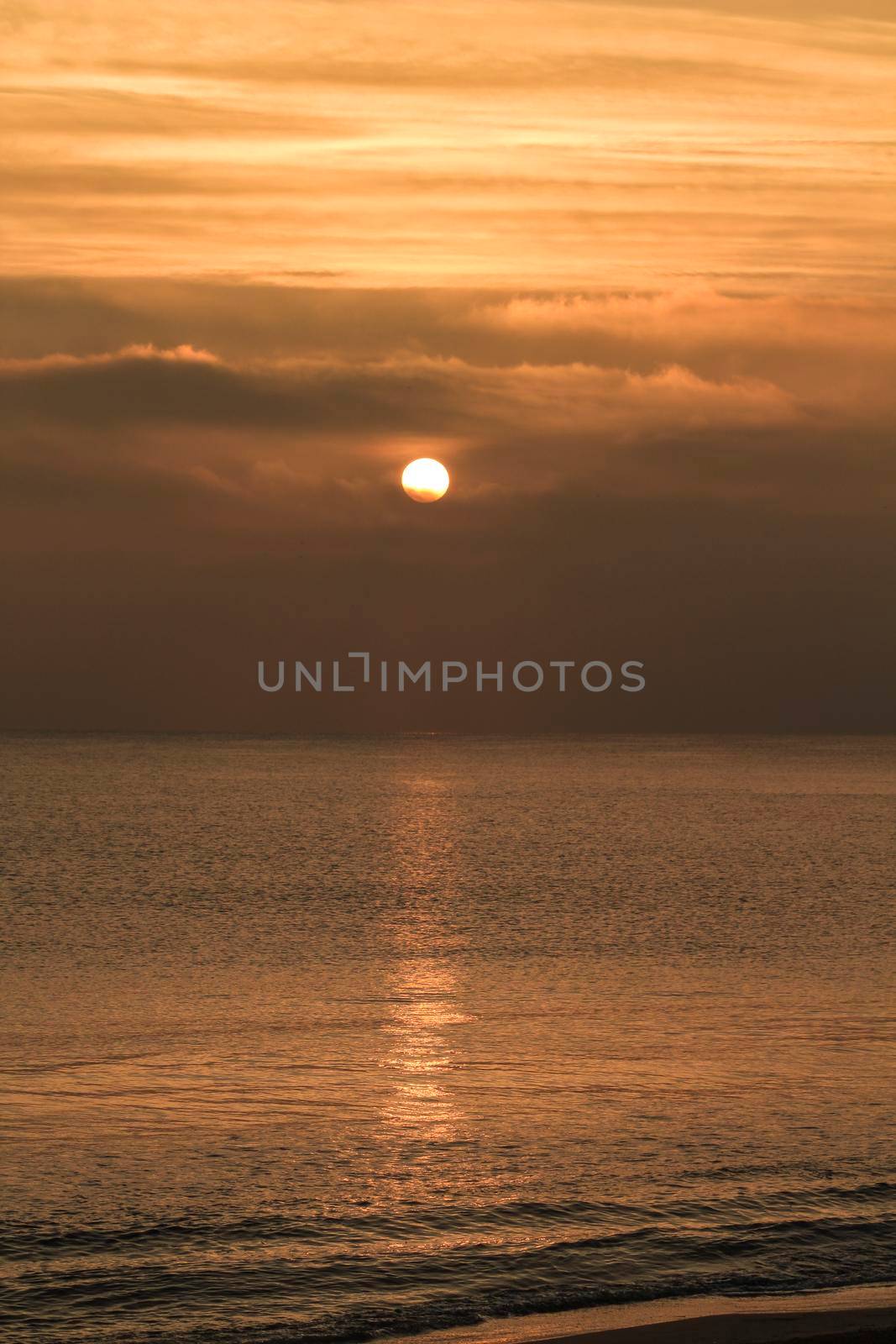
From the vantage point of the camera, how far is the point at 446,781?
160 metres

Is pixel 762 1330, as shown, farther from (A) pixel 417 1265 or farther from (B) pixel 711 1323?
(A) pixel 417 1265

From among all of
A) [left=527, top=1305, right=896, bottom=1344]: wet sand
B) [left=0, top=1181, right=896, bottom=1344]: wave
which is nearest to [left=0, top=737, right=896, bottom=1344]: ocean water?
[left=0, top=1181, right=896, bottom=1344]: wave

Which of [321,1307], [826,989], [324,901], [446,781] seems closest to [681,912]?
[324,901]

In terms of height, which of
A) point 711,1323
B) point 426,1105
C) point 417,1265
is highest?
point 711,1323

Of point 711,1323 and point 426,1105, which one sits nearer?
point 711,1323

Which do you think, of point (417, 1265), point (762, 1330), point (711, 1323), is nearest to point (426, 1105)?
point (417, 1265)

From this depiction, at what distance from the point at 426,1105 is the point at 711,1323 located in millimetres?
7913

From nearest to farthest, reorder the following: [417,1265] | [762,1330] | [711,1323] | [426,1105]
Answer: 1. [762,1330]
2. [711,1323]
3. [417,1265]
4. [426,1105]

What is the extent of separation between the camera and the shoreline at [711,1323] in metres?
10.7

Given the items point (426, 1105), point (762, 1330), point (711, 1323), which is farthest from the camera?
point (426, 1105)

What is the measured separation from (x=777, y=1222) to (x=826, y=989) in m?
17.0

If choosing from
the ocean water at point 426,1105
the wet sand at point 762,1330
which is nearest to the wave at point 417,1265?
the ocean water at point 426,1105

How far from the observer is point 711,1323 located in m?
11.1

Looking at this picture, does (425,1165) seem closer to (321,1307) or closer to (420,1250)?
(420,1250)
